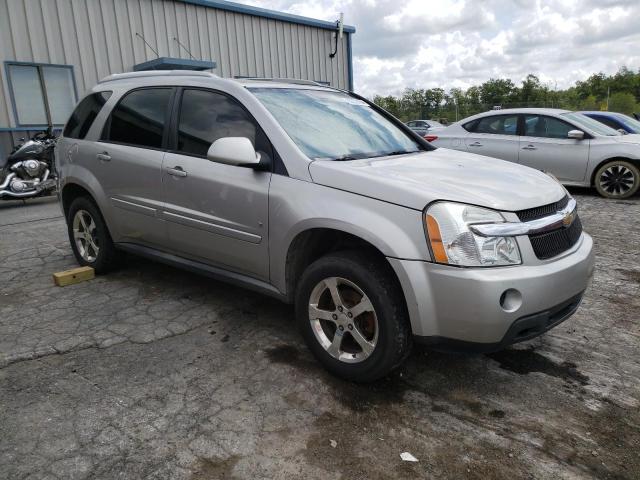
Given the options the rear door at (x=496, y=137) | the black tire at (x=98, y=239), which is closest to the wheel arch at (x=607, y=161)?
the rear door at (x=496, y=137)

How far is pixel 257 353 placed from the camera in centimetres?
324

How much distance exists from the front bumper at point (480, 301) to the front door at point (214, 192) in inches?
41.5

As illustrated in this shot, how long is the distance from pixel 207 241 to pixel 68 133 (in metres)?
2.30

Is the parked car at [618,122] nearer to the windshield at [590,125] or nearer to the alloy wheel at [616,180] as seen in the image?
the windshield at [590,125]

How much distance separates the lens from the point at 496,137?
29.9 ft

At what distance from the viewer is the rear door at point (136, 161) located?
3.86 m

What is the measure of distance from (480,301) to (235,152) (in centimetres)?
163

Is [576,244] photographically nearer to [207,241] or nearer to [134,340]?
[207,241]

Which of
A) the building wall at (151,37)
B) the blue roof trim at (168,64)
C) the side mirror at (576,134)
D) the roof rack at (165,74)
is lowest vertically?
the side mirror at (576,134)

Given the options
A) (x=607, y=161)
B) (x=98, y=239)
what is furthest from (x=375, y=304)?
(x=607, y=161)

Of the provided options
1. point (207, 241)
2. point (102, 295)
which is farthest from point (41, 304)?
point (207, 241)

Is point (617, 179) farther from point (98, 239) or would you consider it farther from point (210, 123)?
point (98, 239)

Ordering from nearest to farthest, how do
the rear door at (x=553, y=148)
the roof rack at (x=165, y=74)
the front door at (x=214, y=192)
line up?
the front door at (x=214, y=192), the roof rack at (x=165, y=74), the rear door at (x=553, y=148)

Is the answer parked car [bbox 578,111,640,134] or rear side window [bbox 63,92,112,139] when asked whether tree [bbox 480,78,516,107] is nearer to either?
parked car [bbox 578,111,640,134]
